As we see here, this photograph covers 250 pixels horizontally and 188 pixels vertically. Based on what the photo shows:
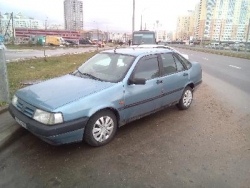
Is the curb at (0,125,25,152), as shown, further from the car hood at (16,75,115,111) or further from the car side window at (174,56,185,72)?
the car side window at (174,56,185,72)

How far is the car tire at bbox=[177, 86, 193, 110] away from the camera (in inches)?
211

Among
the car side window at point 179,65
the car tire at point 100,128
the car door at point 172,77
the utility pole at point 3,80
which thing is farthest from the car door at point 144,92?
the utility pole at point 3,80

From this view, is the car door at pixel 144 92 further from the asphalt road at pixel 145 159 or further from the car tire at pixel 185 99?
the car tire at pixel 185 99

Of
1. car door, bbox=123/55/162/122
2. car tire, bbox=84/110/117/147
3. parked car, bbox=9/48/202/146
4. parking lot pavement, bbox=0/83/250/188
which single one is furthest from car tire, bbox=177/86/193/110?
car tire, bbox=84/110/117/147

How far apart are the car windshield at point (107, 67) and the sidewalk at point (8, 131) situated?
4.98ft

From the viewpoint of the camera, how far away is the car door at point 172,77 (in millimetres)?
4695

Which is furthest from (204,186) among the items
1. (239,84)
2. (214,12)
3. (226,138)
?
(214,12)

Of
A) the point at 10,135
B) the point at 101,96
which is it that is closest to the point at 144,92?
the point at 101,96

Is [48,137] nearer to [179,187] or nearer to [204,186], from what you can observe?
[179,187]

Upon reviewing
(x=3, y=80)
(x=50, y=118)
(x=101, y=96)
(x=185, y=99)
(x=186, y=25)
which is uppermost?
(x=186, y=25)

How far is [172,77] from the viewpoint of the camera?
484cm

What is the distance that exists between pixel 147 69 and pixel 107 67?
0.78 metres

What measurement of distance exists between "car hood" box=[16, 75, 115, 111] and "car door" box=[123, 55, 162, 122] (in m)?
0.46

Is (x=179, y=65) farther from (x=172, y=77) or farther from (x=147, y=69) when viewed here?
(x=147, y=69)
